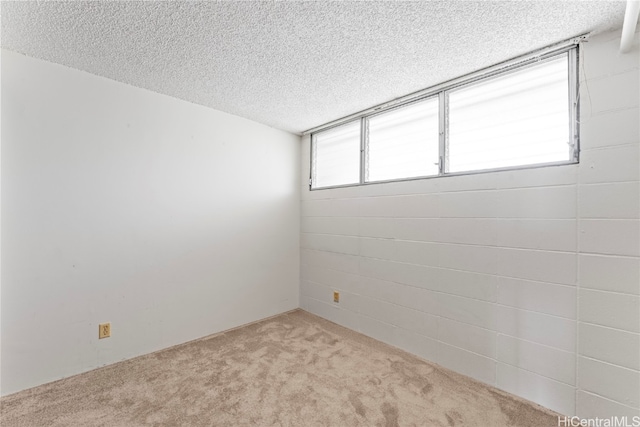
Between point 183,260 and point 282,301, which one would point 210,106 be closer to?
point 183,260

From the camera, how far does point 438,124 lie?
7.49 ft

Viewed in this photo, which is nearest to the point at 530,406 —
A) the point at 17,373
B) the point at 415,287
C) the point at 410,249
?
the point at 415,287

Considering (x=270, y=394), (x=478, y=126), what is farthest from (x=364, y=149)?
(x=270, y=394)

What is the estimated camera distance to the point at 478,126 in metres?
2.08

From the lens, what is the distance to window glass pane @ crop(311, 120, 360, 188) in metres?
3.02

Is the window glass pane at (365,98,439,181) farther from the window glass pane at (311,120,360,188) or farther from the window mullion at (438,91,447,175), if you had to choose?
the window glass pane at (311,120,360,188)

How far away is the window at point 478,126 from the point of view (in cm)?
174

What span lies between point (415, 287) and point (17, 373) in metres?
2.99

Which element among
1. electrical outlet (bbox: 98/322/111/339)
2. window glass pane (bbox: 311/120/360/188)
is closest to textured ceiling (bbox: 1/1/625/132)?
window glass pane (bbox: 311/120/360/188)

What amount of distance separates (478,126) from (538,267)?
1.12 meters

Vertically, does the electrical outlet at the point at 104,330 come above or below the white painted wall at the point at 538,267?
below

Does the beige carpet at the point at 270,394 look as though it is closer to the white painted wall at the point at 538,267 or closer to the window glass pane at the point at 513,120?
the white painted wall at the point at 538,267

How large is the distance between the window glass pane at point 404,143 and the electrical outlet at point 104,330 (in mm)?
2668

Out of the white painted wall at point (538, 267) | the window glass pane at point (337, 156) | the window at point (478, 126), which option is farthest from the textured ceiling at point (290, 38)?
the window glass pane at point (337, 156)
